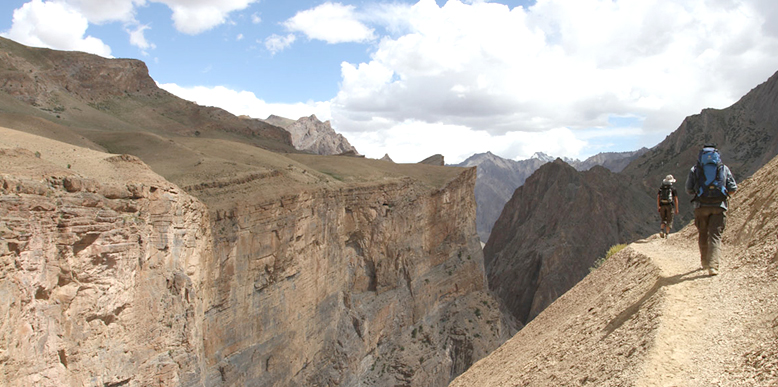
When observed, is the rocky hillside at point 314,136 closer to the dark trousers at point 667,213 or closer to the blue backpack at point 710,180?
the dark trousers at point 667,213

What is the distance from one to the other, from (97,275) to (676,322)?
18.8m

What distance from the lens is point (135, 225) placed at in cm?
2047

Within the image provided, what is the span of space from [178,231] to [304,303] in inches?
500

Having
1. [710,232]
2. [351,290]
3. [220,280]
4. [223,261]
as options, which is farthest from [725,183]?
[351,290]

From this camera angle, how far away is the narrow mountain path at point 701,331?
6086mm

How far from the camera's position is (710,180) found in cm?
891

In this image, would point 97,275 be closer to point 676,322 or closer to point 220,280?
point 220,280

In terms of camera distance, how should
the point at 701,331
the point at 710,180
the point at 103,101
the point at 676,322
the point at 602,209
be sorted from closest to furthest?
the point at 701,331 → the point at 676,322 → the point at 710,180 → the point at 103,101 → the point at 602,209

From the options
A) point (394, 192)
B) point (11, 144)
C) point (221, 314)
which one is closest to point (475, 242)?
point (394, 192)

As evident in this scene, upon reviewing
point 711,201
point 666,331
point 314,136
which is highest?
point 314,136

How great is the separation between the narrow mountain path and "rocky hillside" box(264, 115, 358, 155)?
388 ft

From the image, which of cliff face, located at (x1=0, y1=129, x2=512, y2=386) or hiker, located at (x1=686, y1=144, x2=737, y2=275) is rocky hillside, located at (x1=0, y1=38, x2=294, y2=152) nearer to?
cliff face, located at (x1=0, y1=129, x2=512, y2=386)

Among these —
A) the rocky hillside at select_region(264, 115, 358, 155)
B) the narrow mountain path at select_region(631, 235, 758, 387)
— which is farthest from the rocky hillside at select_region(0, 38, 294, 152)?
the rocky hillside at select_region(264, 115, 358, 155)

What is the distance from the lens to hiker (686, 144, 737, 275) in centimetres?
865
